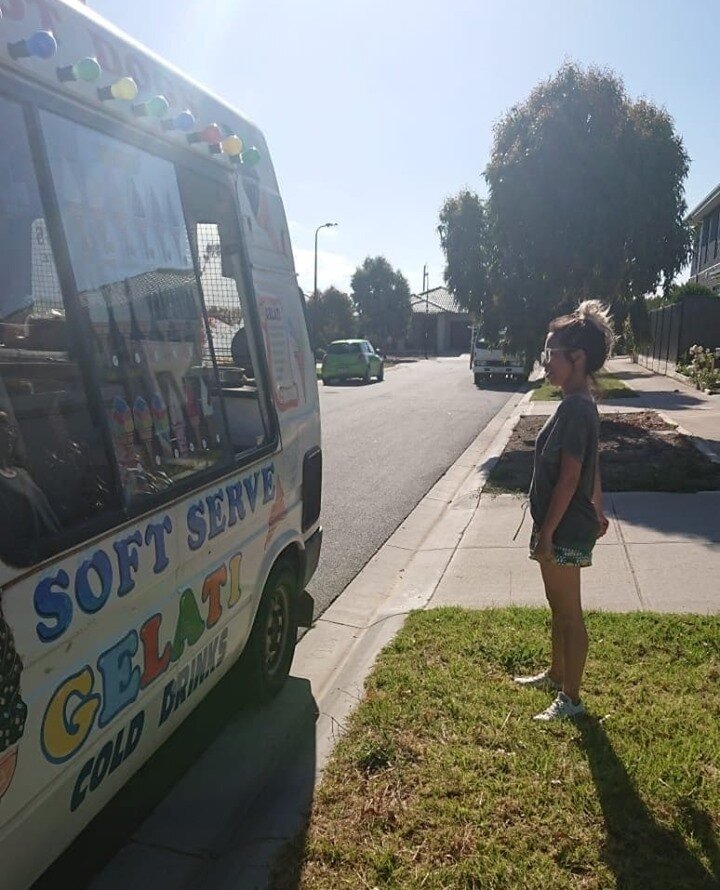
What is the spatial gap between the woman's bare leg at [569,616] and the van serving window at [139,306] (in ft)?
5.11

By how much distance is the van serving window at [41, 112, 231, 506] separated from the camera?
238 centimetres

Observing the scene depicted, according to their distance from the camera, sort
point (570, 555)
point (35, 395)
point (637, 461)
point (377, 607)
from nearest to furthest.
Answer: point (35, 395), point (570, 555), point (377, 607), point (637, 461)

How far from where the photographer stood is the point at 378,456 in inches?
460

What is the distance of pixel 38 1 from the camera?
213 centimetres

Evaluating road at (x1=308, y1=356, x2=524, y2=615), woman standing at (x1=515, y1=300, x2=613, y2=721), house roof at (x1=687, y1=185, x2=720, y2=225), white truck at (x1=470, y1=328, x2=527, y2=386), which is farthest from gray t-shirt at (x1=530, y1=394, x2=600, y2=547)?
house roof at (x1=687, y1=185, x2=720, y2=225)

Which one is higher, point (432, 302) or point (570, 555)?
point (570, 555)

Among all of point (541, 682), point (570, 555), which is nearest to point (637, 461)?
point (541, 682)

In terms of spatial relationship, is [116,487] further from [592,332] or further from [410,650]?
[410,650]

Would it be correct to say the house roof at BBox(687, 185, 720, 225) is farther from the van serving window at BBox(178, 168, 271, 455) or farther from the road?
the van serving window at BBox(178, 168, 271, 455)

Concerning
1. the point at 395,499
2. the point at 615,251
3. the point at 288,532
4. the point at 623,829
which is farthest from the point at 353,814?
the point at 615,251

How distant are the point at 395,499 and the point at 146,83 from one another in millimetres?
6616

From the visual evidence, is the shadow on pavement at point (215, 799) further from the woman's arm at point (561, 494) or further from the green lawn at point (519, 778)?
the woman's arm at point (561, 494)

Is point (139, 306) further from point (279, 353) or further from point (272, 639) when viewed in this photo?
point (272, 639)

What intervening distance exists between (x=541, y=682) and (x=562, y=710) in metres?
0.33
